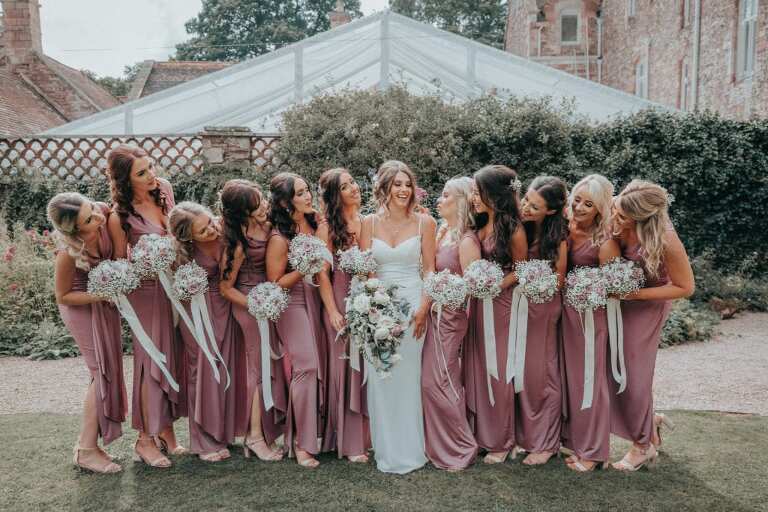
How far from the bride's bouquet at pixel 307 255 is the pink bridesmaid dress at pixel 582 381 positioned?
5.60 feet

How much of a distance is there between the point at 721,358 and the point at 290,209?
603cm

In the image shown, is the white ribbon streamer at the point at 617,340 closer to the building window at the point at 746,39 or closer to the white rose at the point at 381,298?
the white rose at the point at 381,298

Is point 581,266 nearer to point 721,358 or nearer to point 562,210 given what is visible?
point 562,210

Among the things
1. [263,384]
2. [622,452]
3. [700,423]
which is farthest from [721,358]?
[263,384]

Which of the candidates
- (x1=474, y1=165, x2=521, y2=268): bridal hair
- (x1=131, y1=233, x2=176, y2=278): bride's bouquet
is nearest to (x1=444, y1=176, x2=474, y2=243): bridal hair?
(x1=474, y1=165, x2=521, y2=268): bridal hair

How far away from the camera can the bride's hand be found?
13.7 feet

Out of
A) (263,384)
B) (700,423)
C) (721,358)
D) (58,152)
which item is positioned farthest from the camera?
(58,152)

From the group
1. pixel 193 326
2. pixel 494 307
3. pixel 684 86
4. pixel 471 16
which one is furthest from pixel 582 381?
pixel 471 16

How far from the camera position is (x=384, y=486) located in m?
3.85

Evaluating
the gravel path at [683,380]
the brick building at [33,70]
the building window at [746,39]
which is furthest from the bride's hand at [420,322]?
the brick building at [33,70]

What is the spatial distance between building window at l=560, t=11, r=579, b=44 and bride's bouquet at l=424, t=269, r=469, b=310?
21.8 m

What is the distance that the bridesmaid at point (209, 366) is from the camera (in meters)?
4.20

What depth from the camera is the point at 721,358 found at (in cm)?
749

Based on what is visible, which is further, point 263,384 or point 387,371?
point 263,384
